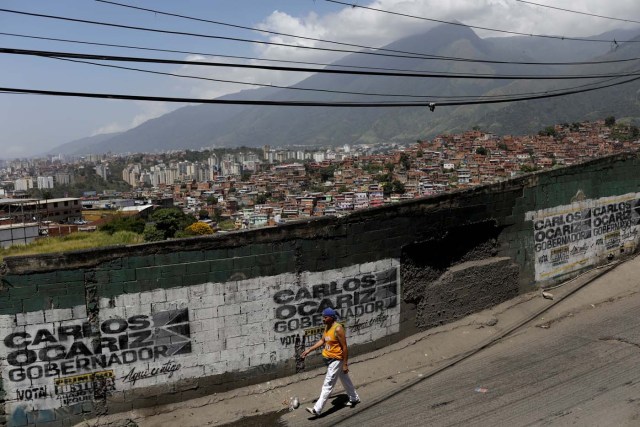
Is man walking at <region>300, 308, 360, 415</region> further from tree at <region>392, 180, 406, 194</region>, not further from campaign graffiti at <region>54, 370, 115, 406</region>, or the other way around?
tree at <region>392, 180, 406, 194</region>

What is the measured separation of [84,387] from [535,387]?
5556mm

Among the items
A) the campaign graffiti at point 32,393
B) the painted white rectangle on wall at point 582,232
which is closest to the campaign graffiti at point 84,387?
the campaign graffiti at point 32,393

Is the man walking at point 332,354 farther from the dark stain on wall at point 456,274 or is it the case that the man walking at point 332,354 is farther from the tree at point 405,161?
the tree at point 405,161

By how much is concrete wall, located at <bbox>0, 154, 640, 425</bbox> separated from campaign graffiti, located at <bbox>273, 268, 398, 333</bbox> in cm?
2

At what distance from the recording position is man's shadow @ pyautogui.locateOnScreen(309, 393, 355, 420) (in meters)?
6.52

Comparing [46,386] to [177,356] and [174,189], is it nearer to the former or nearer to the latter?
[177,356]

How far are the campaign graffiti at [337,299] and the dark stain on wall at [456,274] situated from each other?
0.38 m

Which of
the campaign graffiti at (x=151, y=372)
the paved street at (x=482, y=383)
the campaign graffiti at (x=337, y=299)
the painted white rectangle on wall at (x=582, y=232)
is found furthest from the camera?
the painted white rectangle on wall at (x=582, y=232)

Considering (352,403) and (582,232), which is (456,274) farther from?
(582,232)

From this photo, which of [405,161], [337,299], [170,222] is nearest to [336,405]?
[337,299]

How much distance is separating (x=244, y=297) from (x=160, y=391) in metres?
1.55

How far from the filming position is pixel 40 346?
6.21 m

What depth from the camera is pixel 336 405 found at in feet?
22.1

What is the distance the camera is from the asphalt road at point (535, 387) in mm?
6152
